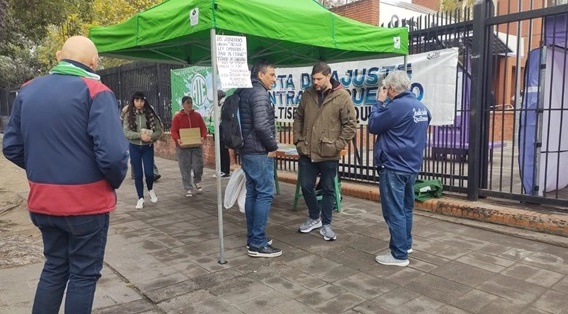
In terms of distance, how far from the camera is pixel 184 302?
3.29 meters

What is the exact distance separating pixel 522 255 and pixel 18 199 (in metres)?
7.13

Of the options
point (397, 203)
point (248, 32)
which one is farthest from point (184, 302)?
point (248, 32)

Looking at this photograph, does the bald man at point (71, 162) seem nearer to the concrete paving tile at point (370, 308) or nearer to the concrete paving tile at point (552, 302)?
the concrete paving tile at point (370, 308)

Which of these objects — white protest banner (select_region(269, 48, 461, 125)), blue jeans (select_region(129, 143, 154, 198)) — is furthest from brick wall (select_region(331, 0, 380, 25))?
blue jeans (select_region(129, 143, 154, 198))

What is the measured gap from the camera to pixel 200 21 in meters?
3.72

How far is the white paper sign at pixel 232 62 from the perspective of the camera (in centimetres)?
381

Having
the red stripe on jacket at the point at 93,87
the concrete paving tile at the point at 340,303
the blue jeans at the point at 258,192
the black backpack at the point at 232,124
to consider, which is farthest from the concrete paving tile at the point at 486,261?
the red stripe on jacket at the point at 93,87

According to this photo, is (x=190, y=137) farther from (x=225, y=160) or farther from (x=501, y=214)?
(x=501, y=214)

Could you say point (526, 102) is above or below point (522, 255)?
above

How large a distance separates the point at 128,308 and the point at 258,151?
171cm

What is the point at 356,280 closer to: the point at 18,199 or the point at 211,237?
the point at 211,237

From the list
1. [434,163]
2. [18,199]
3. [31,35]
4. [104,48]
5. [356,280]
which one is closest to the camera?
[356,280]

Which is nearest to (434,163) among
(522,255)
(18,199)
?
(522,255)

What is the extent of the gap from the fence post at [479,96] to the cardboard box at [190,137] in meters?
4.02
